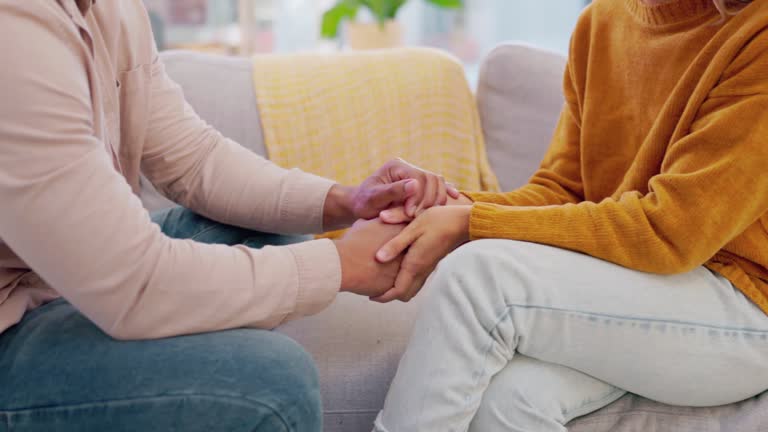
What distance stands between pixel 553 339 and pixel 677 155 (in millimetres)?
290

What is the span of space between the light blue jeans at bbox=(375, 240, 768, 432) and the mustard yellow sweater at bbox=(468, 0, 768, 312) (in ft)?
0.13

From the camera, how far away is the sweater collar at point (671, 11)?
3.63 feet

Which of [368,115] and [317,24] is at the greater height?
[368,115]

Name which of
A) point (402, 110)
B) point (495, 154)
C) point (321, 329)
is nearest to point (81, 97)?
point (321, 329)

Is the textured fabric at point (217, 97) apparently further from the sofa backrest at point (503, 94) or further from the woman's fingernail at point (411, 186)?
the woman's fingernail at point (411, 186)

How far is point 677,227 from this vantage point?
0.98m

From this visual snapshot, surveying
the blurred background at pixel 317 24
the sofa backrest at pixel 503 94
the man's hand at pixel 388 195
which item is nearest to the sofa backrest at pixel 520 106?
the sofa backrest at pixel 503 94

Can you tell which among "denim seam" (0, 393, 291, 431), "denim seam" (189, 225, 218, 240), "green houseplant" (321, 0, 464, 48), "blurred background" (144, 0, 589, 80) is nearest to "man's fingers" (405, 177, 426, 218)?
"denim seam" (189, 225, 218, 240)

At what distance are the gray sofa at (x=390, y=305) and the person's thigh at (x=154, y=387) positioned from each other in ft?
1.04

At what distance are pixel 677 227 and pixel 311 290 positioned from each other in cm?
46

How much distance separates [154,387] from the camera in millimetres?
837

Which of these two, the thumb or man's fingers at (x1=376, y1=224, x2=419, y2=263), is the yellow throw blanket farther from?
man's fingers at (x1=376, y1=224, x2=419, y2=263)

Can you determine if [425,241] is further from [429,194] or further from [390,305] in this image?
[390,305]

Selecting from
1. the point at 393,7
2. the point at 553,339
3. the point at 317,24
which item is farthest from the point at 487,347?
the point at 317,24
